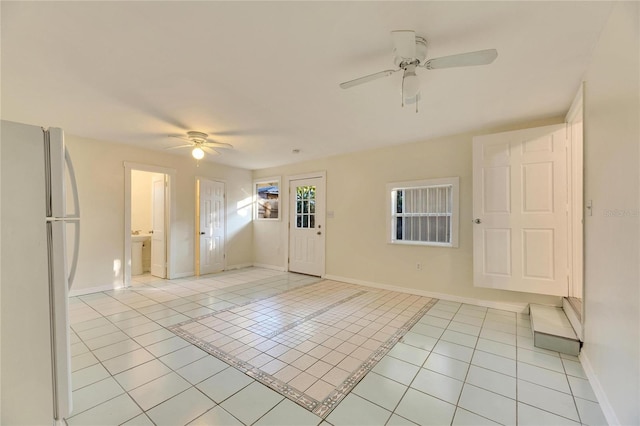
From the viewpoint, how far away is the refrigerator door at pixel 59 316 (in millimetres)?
1343

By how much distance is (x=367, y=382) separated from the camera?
6.55ft

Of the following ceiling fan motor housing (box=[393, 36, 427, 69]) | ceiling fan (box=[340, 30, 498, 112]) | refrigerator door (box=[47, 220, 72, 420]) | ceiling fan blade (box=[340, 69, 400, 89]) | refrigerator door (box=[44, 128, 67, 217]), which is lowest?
refrigerator door (box=[47, 220, 72, 420])

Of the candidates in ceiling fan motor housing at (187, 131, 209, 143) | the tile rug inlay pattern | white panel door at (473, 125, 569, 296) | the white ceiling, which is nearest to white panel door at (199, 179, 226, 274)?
ceiling fan motor housing at (187, 131, 209, 143)

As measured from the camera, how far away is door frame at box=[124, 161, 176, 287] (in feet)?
15.0

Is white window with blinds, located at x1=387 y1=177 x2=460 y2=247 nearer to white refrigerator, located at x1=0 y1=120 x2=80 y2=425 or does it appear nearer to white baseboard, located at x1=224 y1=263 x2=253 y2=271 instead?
white baseboard, located at x1=224 y1=263 x2=253 y2=271

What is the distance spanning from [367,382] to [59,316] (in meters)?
1.98

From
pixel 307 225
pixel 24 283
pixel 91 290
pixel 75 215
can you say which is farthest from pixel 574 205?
pixel 91 290

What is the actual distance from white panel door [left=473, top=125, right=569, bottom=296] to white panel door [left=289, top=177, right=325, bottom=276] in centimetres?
286

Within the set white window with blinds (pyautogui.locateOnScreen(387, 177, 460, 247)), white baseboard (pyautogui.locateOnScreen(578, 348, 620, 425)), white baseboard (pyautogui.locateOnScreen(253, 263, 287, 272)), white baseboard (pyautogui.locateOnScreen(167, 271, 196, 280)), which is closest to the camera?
white baseboard (pyautogui.locateOnScreen(578, 348, 620, 425))

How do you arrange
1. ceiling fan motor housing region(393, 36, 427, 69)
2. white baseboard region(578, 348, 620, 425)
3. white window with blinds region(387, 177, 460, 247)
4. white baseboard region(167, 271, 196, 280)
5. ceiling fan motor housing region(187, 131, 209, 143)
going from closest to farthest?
1. white baseboard region(578, 348, 620, 425)
2. ceiling fan motor housing region(393, 36, 427, 69)
3. ceiling fan motor housing region(187, 131, 209, 143)
4. white window with blinds region(387, 177, 460, 247)
5. white baseboard region(167, 271, 196, 280)

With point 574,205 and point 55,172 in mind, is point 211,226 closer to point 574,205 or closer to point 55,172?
point 55,172

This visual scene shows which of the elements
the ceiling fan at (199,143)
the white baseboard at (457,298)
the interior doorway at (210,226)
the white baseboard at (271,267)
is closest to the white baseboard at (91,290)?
the interior doorway at (210,226)

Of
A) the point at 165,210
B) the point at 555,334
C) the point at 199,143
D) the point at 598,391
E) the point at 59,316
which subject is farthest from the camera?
the point at 165,210

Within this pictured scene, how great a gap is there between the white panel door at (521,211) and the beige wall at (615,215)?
1002mm
